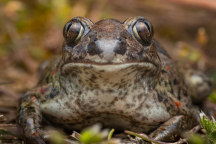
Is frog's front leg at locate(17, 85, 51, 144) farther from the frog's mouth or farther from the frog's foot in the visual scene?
the frog's mouth

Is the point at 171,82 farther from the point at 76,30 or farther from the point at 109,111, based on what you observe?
the point at 76,30

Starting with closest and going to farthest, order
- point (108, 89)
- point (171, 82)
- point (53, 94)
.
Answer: point (108, 89)
point (53, 94)
point (171, 82)

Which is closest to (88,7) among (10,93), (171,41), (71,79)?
(171,41)

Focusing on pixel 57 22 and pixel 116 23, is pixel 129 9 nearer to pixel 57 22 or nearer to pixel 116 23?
pixel 57 22

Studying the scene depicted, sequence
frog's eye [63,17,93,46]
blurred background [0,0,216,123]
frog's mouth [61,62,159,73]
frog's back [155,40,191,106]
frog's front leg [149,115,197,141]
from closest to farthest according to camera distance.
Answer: frog's mouth [61,62,159,73], frog's eye [63,17,93,46], frog's front leg [149,115,197,141], frog's back [155,40,191,106], blurred background [0,0,216,123]

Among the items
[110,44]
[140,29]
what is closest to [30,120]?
[110,44]

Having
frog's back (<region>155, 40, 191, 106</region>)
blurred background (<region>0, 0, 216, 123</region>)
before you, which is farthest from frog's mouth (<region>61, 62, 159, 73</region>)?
blurred background (<region>0, 0, 216, 123</region>)

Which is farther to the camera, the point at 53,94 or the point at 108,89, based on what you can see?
the point at 53,94
